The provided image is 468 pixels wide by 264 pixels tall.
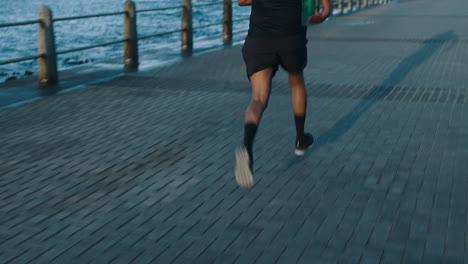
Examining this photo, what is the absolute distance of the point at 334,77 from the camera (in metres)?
10.7

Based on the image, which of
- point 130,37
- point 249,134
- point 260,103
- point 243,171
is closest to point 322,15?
point 260,103

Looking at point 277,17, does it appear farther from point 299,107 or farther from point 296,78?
point 299,107

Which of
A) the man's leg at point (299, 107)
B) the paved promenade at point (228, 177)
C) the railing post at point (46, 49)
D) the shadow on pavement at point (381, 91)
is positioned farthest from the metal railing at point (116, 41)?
the man's leg at point (299, 107)

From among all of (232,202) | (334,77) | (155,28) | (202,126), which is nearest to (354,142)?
(202,126)

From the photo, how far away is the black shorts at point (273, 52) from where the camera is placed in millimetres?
5273

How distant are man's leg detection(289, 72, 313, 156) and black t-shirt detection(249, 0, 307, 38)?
0.44m

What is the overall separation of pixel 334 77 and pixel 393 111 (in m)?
2.79

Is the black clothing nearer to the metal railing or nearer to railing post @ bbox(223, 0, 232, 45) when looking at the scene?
the metal railing

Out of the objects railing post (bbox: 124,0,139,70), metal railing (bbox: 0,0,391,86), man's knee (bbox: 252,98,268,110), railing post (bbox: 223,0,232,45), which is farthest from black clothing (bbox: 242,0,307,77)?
railing post (bbox: 223,0,232,45)

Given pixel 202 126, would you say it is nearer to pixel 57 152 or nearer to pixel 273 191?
pixel 57 152

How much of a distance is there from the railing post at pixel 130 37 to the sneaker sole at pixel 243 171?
7498 mm

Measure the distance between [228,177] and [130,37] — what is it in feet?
24.8

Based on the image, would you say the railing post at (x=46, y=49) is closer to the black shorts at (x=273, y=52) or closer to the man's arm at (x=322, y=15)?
the black shorts at (x=273, y=52)

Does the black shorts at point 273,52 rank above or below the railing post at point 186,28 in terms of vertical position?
above
